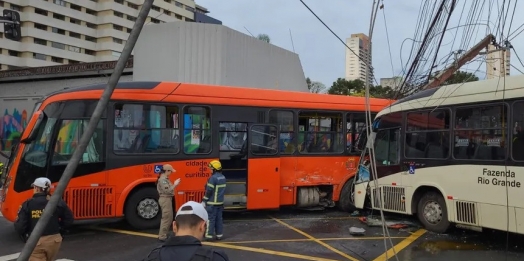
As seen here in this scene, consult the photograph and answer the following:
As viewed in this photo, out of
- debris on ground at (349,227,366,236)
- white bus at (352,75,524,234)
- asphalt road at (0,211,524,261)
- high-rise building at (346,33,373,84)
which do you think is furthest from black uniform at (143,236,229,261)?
debris on ground at (349,227,366,236)

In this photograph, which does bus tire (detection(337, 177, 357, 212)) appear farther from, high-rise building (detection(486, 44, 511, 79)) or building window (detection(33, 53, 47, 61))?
building window (detection(33, 53, 47, 61))

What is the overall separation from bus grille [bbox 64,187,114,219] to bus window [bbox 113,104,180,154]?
886 mm

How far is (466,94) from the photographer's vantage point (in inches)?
335

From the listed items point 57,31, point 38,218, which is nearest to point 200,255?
point 38,218

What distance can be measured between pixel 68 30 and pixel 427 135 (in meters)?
75.2

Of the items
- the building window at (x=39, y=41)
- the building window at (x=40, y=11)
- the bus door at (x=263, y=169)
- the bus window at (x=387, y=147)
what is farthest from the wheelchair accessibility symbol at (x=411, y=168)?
the building window at (x=40, y=11)

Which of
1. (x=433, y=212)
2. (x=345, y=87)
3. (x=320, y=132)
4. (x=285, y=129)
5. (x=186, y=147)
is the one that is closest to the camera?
(x=433, y=212)

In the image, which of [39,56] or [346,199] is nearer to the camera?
[346,199]

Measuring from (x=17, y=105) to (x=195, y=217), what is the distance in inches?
946

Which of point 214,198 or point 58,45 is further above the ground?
point 58,45

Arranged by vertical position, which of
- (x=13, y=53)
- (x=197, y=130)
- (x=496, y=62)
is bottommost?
(x=197, y=130)

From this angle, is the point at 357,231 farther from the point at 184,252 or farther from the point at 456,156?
the point at 184,252

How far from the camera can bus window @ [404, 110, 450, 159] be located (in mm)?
8914

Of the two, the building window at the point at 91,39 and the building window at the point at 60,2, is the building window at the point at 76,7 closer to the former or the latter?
the building window at the point at 60,2
